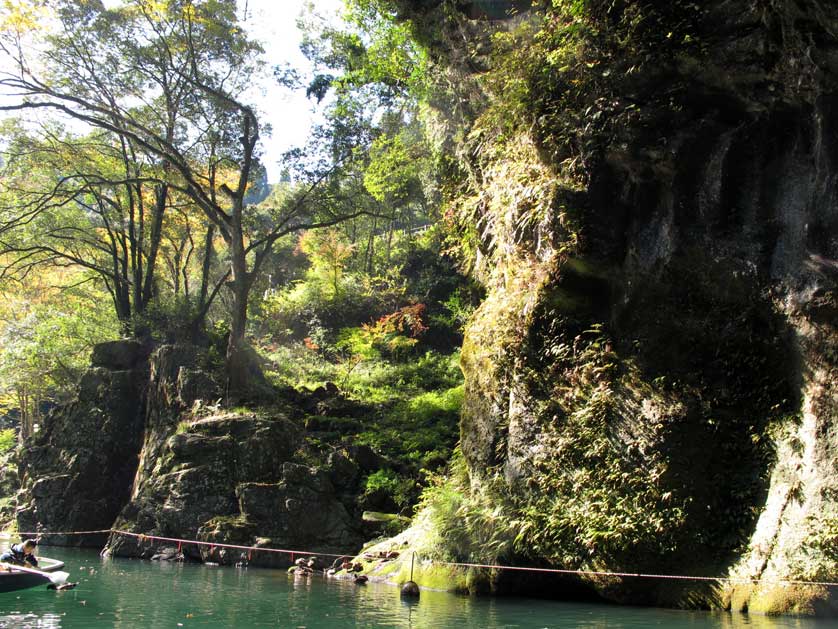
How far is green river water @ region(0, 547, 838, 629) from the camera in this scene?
746 cm

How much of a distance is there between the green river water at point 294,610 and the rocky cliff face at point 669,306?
71 centimetres

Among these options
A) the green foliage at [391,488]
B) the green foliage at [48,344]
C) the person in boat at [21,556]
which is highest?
the green foliage at [48,344]

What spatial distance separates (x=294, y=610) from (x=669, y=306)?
6529mm

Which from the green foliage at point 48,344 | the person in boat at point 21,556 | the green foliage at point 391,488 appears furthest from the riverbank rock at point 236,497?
the green foliage at point 48,344

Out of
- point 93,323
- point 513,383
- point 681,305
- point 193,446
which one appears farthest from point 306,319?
point 681,305

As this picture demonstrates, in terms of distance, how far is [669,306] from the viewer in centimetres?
978

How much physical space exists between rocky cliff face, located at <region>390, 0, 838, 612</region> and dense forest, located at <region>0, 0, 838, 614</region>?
0.12ft

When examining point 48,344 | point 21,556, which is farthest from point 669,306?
point 48,344

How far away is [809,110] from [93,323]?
74.7 ft

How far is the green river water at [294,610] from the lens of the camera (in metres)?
7.46

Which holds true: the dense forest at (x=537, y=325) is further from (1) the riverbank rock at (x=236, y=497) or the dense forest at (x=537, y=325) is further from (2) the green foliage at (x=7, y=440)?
(2) the green foliage at (x=7, y=440)

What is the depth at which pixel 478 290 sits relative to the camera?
16344mm

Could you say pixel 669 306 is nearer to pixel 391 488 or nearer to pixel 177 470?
pixel 391 488

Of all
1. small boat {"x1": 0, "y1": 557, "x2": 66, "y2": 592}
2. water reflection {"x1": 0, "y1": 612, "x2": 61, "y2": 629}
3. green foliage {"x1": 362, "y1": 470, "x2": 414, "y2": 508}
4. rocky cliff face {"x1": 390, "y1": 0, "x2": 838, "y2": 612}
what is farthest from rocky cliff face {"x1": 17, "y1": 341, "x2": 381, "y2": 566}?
water reflection {"x1": 0, "y1": 612, "x2": 61, "y2": 629}
